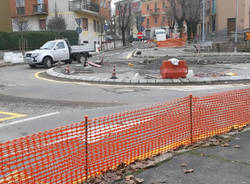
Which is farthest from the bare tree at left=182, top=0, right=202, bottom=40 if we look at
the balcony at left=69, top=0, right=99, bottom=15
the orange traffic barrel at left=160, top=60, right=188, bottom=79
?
the orange traffic barrel at left=160, top=60, right=188, bottom=79

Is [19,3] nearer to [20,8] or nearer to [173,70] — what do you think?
[20,8]

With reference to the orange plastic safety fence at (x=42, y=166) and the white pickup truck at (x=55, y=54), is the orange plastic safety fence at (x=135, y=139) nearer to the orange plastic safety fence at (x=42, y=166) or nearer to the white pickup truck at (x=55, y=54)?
the orange plastic safety fence at (x=42, y=166)

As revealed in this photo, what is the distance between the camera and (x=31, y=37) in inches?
1451

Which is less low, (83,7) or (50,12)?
(83,7)

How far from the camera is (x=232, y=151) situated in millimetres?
4977

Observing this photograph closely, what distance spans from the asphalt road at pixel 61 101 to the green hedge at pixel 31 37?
67.9 ft

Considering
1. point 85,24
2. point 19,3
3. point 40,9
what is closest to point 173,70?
point 40,9

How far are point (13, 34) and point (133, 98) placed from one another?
1126 inches

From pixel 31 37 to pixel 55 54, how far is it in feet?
55.4

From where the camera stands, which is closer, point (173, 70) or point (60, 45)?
point (173, 70)

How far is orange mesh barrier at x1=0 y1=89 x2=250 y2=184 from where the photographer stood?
3.99 metres

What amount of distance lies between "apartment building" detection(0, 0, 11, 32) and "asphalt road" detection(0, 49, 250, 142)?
3576 cm

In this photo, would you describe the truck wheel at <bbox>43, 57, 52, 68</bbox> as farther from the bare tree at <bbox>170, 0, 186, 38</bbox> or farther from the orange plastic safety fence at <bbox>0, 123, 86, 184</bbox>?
the bare tree at <bbox>170, 0, 186, 38</bbox>

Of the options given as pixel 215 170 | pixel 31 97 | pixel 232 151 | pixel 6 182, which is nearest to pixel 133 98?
pixel 31 97
